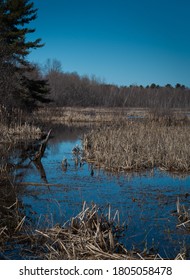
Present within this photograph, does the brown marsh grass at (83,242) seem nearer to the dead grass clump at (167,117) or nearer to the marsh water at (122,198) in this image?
the marsh water at (122,198)

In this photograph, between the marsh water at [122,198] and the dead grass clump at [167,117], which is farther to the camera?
the dead grass clump at [167,117]

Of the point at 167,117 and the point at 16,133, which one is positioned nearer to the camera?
the point at 16,133

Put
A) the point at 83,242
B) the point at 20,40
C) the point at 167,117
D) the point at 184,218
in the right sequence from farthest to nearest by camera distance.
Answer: the point at 20,40 < the point at 167,117 < the point at 184,218 < the point at 83,242

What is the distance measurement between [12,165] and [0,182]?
2443mm

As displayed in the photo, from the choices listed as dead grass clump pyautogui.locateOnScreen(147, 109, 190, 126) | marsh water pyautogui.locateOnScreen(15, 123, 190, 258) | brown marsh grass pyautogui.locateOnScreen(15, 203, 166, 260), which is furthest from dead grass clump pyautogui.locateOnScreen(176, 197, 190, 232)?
dead grass clump pyautogui.locateOnScreen(147, 109, 190, 126)

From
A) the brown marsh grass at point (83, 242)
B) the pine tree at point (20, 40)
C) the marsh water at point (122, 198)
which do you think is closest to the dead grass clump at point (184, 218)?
the marsh water at point (122, 198)

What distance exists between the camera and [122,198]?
7.53 m

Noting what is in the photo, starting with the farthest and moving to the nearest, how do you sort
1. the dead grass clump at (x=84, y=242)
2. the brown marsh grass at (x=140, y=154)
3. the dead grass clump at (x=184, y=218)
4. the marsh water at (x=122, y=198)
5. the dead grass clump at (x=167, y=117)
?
the dead grass clump at (x=167, y=117) → the brown marsh grass at (x=140, y=154) → the dead grass clump at (x=184, y=218) → the marsh water at (x=122, y=198) → the dead grass clump at (x=84, y=242)

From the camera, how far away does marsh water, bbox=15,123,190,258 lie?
5492 millimetres

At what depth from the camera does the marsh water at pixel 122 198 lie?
5492 mm

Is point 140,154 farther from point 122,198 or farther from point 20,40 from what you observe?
point 20,40

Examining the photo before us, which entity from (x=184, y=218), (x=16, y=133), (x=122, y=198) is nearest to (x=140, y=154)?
(x=122, y=198)
